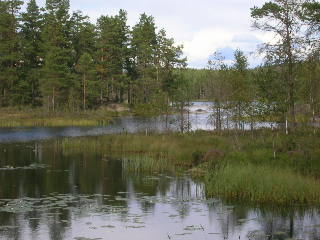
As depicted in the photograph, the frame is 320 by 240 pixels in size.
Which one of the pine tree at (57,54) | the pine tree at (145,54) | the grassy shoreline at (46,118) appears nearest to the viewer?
the grassy shoreline at (46,118)

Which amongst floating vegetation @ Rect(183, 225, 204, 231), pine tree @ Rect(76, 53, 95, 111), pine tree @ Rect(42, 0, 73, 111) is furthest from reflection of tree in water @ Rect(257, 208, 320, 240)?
pine tree @ Rect(76, 53, 95, 111)

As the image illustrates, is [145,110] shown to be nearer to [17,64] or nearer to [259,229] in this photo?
[259,229]

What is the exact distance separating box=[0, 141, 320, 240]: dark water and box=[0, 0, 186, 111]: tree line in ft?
142

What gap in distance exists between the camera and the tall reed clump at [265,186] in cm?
1798

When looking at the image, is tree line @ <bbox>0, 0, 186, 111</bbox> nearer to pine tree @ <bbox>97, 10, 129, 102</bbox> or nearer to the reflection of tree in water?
pine tree @ <bbox>97, 10, 129, 102</bbox>

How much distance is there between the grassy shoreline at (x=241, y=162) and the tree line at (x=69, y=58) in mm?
32618

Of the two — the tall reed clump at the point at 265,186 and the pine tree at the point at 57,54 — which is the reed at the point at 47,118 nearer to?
the pine tree at the point at 57,54

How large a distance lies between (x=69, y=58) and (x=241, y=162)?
59468mm

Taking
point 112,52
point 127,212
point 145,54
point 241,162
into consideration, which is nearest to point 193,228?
point 127,212

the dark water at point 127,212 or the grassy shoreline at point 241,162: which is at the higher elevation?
the grassy shoreline at point 241,162

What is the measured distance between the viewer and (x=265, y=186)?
18547 millimetres

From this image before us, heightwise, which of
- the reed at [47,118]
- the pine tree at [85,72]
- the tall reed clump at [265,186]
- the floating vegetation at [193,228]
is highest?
the pine tree at [85,72]

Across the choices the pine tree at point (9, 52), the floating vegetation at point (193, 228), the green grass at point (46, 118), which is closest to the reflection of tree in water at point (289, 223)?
the floating vegetation at point (193, 228)

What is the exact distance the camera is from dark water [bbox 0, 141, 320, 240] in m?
14.9
